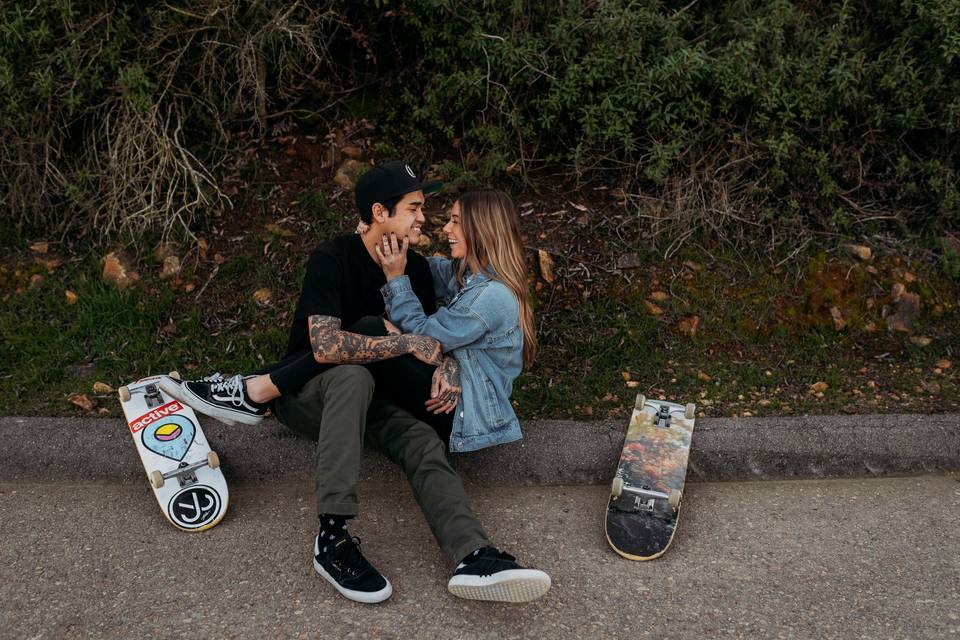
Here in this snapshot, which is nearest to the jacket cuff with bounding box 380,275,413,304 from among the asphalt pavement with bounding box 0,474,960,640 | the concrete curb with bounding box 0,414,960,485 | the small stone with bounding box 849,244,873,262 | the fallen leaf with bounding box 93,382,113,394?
the concrete curb with bounding box 0,414,960,485

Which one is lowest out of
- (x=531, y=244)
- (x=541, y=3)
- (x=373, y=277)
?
(x=531, y=244)

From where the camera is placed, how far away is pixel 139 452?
11.3ft

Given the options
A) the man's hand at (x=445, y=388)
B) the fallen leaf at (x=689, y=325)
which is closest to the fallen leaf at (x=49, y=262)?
the man's hand at (x=445, y=388)

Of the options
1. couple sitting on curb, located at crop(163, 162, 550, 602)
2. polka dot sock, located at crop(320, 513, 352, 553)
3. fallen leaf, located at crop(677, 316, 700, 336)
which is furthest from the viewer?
fallen leaf, located at crop(677, 316, 700, 336)

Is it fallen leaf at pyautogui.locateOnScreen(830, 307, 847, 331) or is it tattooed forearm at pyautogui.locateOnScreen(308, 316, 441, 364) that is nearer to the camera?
tattooed forearm at pyautogui.locateOnScreen(308, 316, 441, 364)

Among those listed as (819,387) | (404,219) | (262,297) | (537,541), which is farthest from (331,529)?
(819,387)

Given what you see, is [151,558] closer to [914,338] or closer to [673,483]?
[673,483]

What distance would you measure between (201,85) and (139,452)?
2.44 metres

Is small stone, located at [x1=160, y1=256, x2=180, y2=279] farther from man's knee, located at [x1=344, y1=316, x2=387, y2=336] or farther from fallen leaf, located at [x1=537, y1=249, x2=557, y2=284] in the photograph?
fallen leaf, located at [x1=537, y1=249, x2=557, y2=284]

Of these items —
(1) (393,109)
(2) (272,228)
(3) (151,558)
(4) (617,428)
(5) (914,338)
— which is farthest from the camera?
(1) (393,109)

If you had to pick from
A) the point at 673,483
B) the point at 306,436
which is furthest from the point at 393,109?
the point at 673,483

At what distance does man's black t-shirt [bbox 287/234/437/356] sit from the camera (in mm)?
3320

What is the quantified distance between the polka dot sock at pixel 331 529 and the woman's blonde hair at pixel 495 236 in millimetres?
1134

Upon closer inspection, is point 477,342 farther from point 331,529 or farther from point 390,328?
point 331,529
